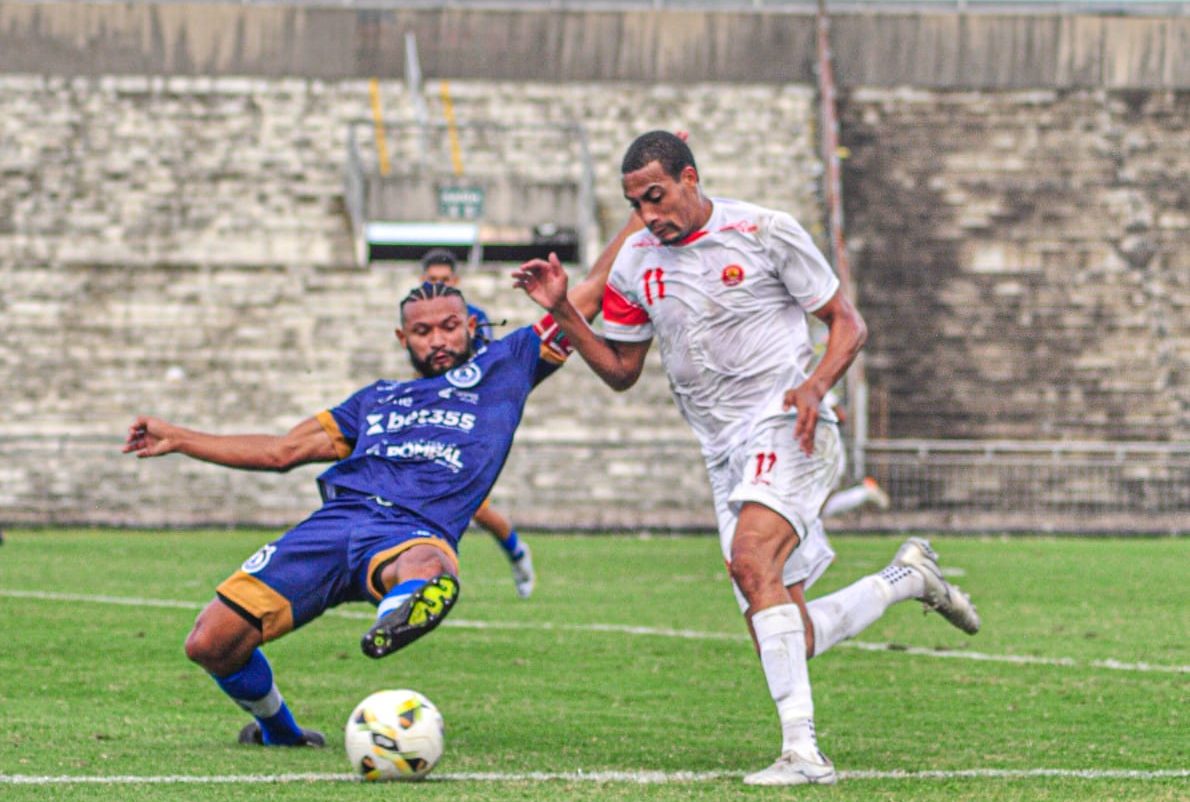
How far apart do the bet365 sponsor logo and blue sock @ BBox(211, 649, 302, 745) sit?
3.43ft

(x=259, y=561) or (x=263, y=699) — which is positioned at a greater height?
(x=259, y=561)

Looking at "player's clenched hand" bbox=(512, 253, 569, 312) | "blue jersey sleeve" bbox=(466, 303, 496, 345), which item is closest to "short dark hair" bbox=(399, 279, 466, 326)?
"blue jersey sleeve" bbox=(466, 303, 496, 345)

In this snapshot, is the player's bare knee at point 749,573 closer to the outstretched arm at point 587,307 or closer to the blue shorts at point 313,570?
the outstretched arm at point 587,307

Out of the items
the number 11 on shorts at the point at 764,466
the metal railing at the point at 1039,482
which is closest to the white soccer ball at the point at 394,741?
the number 11 on shorts at the point at 764,466

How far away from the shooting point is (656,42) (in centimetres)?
3447

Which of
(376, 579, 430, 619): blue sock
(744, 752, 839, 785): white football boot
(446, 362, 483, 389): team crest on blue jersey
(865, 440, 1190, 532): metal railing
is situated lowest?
(865, 440, 1190, 532): metal railing

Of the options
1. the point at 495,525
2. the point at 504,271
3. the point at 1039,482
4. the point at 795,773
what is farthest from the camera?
the point at 504,271

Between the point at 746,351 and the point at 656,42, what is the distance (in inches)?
1071

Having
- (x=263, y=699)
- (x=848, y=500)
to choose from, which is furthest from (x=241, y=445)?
(x=848, y=500)

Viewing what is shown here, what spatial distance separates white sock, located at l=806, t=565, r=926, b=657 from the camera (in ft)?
26.0

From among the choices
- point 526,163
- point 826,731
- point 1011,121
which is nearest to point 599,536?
point 526,163

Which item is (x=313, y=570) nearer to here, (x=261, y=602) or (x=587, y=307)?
(x=261, y=602)

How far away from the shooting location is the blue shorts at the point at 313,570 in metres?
7.97

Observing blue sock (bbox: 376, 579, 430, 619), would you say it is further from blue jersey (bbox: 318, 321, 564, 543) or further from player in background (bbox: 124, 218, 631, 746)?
blue jersey (bbox: 318, 321, 564, 543)
